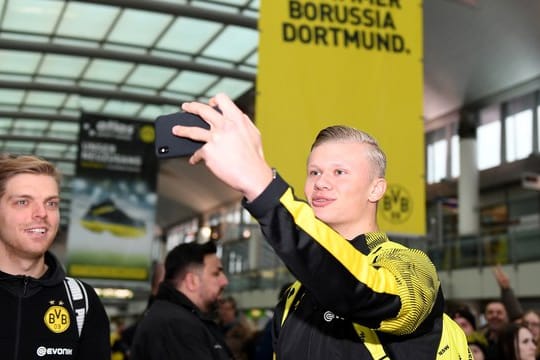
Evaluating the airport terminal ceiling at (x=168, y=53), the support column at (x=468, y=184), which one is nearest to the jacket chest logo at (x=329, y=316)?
the airport terminal ceiling at (x=168, y=53)

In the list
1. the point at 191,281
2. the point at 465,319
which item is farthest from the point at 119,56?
the point at 191,281

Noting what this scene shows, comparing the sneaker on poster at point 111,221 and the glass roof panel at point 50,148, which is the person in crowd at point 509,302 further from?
the glass roof panel at point 50,148

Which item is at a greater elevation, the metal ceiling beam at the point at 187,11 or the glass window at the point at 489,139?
the metal ceiling beam at the point at 187,11

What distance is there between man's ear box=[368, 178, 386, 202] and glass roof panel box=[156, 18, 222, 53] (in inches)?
779

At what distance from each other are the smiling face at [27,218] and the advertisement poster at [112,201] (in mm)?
14541

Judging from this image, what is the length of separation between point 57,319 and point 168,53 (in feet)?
71.8

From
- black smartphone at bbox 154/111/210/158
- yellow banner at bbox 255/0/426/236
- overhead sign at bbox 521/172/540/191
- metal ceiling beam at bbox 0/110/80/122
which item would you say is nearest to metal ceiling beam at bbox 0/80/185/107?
metal ceiling beam at bbox 0/110/80/122

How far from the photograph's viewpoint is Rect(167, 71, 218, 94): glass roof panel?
1003 inches

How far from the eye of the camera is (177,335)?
3.98 meters

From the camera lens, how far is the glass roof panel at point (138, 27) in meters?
21.2

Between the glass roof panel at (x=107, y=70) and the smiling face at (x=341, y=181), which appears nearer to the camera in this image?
the smiling face at (x=341, y=181)

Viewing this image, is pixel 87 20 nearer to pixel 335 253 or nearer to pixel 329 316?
pixel 329 316

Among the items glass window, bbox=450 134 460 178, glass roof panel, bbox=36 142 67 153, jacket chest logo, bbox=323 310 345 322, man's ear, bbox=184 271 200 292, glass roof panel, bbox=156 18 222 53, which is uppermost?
glass roof panel, bbox=156 18 222 53

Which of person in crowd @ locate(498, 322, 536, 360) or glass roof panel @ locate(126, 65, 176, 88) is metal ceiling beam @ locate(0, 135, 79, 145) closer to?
glass roof panel @ locate(126, 65, 176, 88)
